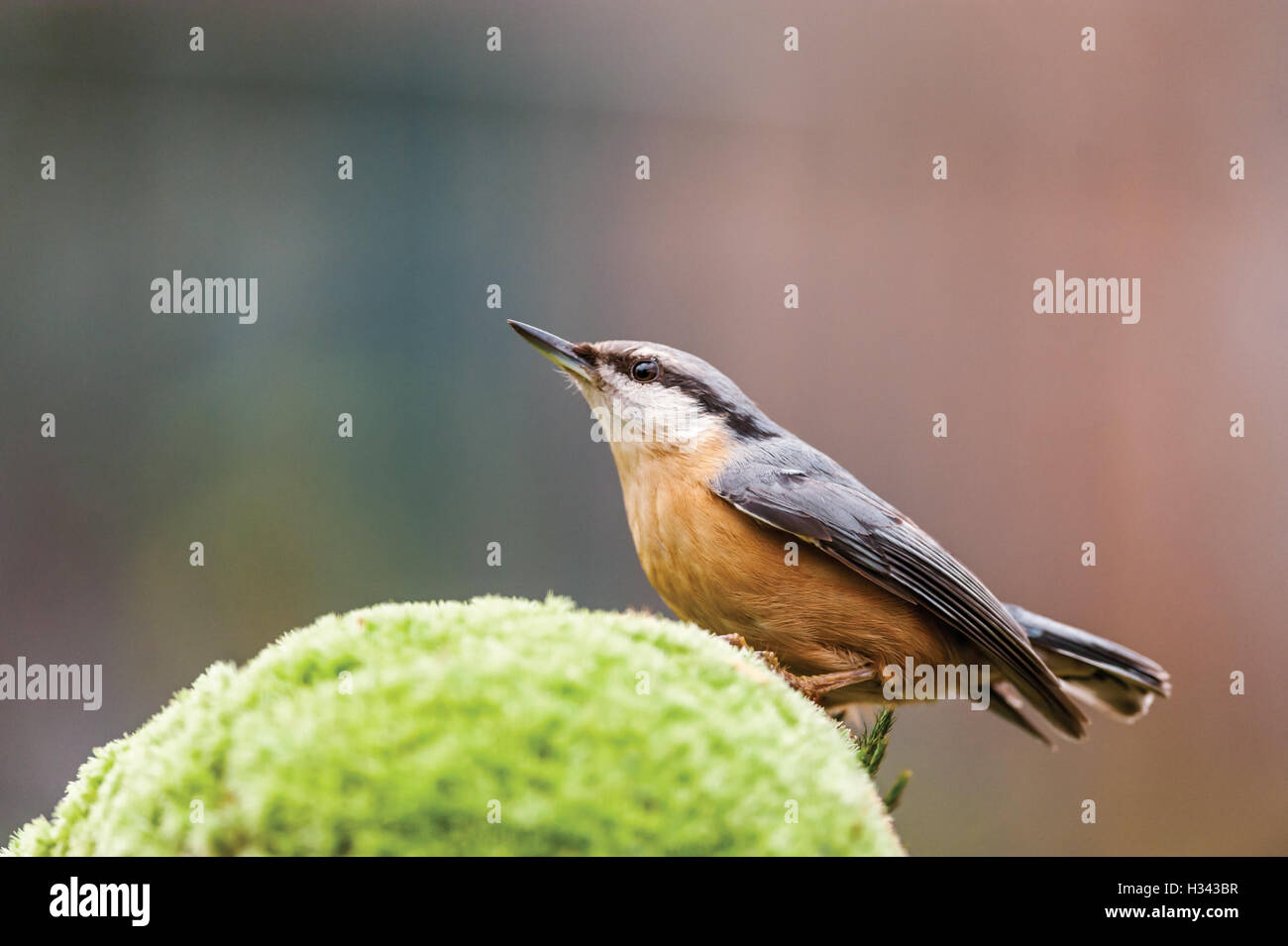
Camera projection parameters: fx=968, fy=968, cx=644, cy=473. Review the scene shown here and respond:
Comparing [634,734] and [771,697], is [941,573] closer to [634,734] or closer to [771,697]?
[771,697]

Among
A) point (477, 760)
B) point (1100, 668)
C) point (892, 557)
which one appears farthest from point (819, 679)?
point (477, 760)

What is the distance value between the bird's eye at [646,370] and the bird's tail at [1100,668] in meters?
1.31

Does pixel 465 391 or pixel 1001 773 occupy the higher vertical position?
pixel 465 391

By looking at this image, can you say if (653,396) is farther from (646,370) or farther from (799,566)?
(799,566)

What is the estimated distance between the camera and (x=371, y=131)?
5.37m

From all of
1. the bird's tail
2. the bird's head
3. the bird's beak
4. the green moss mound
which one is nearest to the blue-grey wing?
the bird's head

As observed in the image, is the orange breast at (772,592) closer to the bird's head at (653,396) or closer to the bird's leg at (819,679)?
the bird's leg at (819,679)

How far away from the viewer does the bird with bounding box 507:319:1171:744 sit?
2359mm

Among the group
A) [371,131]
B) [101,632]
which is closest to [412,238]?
[371,131]

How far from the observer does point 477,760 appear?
1.05 m

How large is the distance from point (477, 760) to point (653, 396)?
1.82 meters

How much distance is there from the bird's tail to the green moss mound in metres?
1.84
